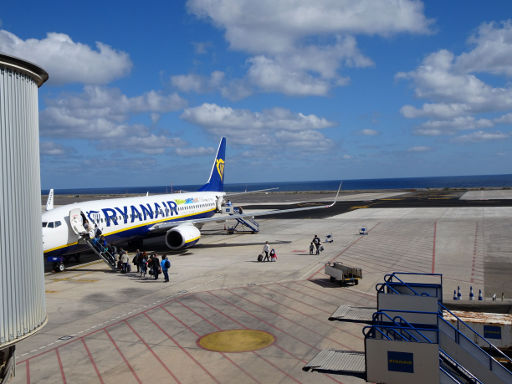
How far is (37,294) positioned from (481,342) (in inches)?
541

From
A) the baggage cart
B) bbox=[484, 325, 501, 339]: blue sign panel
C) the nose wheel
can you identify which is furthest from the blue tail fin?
bbox=[484, 325, 501, 339]: blue sign panel

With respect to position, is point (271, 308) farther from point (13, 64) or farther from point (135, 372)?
point (13, 64)

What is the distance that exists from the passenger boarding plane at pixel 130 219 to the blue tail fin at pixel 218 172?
9.38 feet

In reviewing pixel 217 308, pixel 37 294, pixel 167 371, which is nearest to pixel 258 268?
pixel 217 308

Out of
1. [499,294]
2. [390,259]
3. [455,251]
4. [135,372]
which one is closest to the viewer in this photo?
[135,372]

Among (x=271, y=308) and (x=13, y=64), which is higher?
(x=13, y=64)

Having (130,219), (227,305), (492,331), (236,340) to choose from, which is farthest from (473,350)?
(130,219)

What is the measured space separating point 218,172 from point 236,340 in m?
37.8

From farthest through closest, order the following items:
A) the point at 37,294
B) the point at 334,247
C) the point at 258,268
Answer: the point at 334,247 → the point at 258,268 → the point at 37,294

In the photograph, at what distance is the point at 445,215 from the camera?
205ft

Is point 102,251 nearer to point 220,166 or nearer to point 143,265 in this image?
point 143,265

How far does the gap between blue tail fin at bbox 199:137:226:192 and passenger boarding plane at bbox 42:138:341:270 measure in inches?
113

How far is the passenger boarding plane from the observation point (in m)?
29.6

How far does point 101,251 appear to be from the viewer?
30.9 meters
